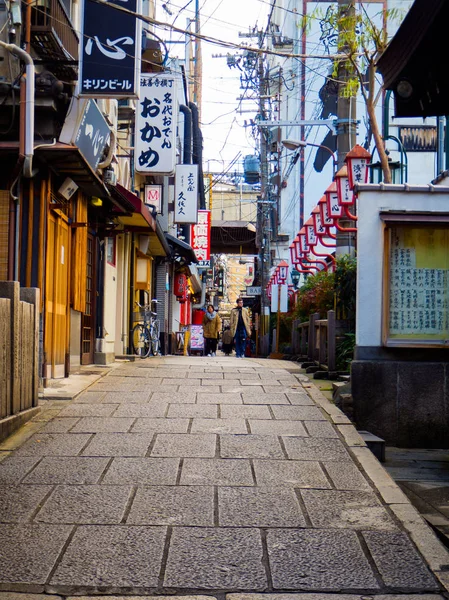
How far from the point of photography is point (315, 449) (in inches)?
296

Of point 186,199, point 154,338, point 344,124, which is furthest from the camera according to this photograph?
point 186,199

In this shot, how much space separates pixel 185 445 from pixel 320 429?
5.50 ft

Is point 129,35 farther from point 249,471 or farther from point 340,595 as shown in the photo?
point 340,595

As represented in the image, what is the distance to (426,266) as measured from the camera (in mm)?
9750

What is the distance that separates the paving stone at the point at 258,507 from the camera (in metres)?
5.43

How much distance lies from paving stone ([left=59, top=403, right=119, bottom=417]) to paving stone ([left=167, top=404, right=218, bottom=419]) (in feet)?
2.44

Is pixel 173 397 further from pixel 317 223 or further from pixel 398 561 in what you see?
pixel 317 223

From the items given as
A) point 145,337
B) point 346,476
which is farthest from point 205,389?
point 145,337

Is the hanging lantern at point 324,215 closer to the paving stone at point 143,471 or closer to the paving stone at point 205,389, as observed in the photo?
the paving stone at point 205,389

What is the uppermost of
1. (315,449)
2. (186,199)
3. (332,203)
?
(186,199)

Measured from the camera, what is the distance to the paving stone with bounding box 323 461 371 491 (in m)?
6.35

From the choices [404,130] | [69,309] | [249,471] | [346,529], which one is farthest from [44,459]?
[404,130]

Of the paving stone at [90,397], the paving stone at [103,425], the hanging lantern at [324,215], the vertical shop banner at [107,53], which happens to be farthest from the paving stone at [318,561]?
the hanging lantern at [324,215]

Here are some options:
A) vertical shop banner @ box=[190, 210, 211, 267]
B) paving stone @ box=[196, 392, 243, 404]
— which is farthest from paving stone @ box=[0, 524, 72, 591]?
vertical shop banner @ box=[190, 210, 211, 267]
